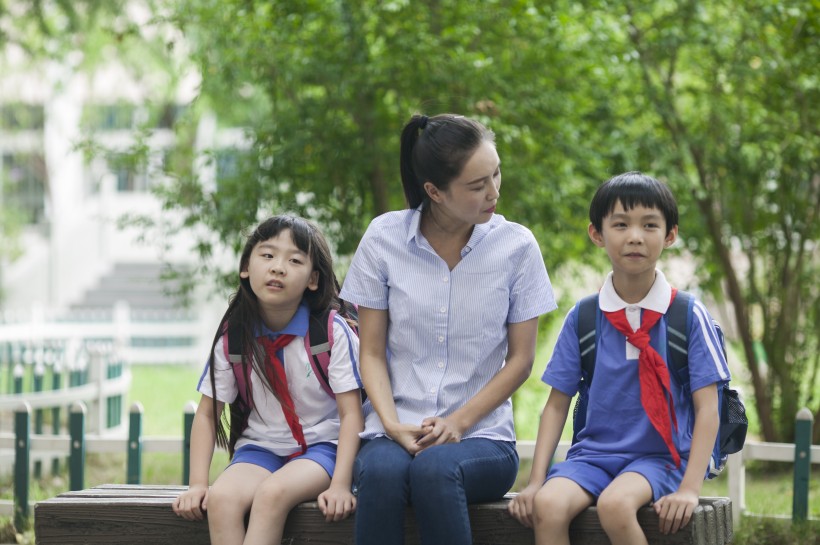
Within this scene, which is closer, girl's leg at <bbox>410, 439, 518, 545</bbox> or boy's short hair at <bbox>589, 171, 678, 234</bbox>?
girl's leg at <bbox>410, 439, 518, 545</bbox>

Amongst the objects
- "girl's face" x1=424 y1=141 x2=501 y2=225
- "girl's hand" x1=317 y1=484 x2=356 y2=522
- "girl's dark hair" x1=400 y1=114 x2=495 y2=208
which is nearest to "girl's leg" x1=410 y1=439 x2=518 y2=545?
"girl's hand" x1=317 y1=484 x2=356 y2=522

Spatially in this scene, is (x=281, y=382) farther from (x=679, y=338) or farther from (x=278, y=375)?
(x=679, y=338)

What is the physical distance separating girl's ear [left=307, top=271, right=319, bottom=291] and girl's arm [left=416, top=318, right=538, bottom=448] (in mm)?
640

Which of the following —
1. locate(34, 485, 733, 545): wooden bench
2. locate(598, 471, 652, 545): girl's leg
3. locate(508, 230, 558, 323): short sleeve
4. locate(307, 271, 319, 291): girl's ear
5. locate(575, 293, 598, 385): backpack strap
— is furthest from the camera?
locate(307, 271, 319, 291): girl's ear

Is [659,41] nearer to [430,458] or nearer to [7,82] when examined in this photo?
[430,458]

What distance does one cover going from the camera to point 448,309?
10.5 ft

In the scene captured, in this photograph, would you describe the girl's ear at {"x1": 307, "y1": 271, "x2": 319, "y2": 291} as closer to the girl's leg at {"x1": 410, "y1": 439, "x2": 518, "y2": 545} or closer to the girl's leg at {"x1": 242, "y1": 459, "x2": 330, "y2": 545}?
the girl's leg at {"x1": 242, "y1": 459, "x2": 330, "y2": 545}

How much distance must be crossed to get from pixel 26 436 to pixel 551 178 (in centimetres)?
323

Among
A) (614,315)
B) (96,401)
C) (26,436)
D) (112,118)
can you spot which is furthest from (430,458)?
(112,118)

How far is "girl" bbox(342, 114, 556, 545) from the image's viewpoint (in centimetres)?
312

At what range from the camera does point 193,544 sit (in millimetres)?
3197

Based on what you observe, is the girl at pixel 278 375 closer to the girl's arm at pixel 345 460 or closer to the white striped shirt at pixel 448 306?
the girl's arm at pixel 345 460

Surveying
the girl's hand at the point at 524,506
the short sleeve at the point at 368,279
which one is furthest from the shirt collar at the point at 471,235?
the girl's hand at the point at 524,506

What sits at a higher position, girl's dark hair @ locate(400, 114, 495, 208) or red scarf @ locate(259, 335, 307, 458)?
girl's dark hair @ locate(400, 114, 495, 208)
